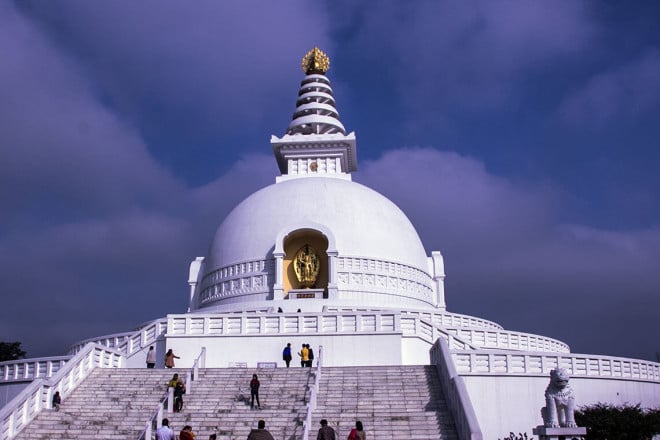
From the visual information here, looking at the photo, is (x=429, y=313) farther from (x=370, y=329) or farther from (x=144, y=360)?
(x=144, y=360)

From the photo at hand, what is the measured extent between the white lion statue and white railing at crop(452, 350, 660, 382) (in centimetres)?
532

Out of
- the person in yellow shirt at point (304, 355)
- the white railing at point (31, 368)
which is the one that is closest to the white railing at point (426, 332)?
the person in yellow shirt at point (304, 355)

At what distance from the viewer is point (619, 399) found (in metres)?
23.4

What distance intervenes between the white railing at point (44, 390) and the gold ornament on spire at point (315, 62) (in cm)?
3360

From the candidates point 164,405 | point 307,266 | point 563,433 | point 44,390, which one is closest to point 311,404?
point 164,405

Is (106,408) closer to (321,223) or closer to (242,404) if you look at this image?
(242,404)

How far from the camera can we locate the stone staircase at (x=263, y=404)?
1619 centimetres

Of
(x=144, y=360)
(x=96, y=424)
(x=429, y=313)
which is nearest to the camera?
(x=96, y=424)

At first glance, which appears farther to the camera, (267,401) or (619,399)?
(619,399)

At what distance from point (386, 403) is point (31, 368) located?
40.9 feet

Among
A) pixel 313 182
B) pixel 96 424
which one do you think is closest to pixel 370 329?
pixel 96 424

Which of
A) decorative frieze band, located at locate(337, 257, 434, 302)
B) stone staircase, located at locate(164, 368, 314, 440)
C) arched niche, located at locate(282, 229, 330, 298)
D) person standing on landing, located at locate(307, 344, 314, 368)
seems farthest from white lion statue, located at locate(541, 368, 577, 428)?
arched niche, located at locate(282, 229, 330, 298)

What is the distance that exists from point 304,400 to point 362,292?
16142 mm

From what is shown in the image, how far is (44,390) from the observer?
1784 centimetres
